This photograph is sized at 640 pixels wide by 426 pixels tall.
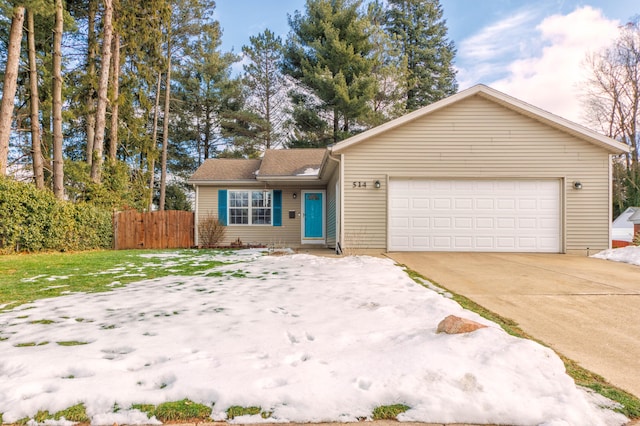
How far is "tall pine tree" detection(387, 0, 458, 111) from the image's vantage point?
22.3 metres

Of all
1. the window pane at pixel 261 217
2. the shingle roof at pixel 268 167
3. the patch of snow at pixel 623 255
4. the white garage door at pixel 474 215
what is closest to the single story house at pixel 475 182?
the white garage door at pixel 474 215

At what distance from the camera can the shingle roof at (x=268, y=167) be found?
12.2 m

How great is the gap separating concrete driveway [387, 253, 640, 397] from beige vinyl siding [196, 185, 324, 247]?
5942 millimetres

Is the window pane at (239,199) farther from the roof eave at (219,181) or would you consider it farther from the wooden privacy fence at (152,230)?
the wooden privacy fence at (152,230)

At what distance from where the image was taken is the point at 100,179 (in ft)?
37.8

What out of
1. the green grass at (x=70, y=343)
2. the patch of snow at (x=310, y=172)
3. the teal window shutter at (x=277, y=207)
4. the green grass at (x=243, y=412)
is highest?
the patch of snow at (x=310, y=172)

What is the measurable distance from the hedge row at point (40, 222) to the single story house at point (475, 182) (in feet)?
23.6

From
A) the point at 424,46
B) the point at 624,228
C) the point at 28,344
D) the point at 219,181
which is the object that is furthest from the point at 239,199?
the point at 624,228

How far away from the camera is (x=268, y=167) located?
12.5 meters

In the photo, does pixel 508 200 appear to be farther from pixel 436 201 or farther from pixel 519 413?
pixel 519 413

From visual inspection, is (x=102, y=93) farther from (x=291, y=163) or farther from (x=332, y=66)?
(x=332, y=66)

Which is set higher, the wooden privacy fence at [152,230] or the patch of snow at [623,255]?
the wooden privacy fence at [152,230]

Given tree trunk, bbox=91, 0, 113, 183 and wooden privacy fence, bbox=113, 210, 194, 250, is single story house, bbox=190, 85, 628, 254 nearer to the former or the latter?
wooden privacy fence, bbox=113, 210, 194, 250

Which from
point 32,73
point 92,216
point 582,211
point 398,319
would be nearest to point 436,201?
point 582,211
